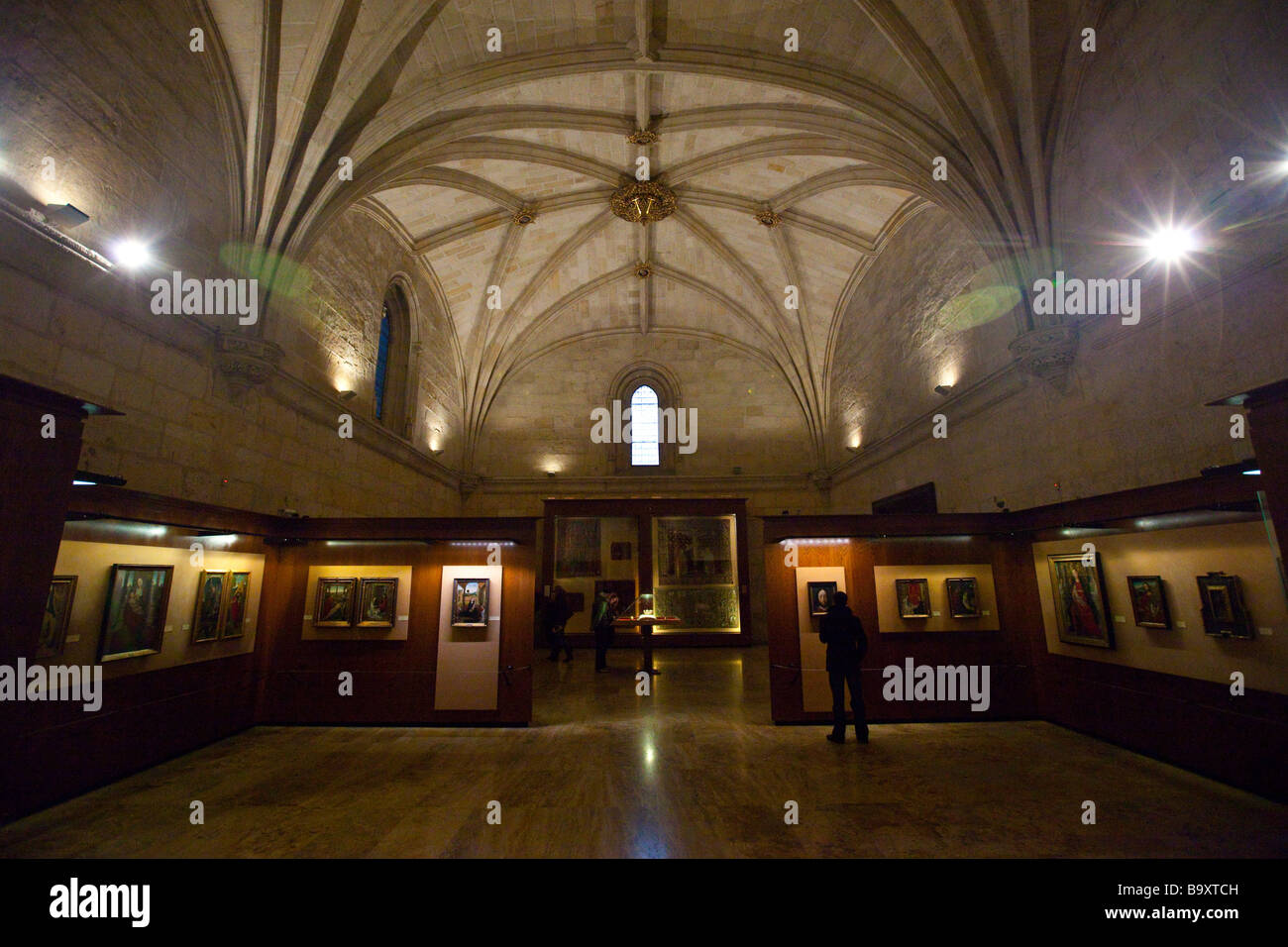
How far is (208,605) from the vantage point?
6.07 metres

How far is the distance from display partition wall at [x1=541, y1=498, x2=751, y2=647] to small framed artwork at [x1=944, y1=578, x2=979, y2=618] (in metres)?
8.09

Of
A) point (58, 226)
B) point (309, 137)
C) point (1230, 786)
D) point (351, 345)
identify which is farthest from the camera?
point (351, 345)

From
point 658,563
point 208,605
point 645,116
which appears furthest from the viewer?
point 658,563

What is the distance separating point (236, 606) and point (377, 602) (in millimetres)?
1523

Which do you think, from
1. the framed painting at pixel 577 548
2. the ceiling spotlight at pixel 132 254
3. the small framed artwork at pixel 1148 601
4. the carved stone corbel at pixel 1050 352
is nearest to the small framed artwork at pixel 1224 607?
the small framed artwork at pixel 1148 601

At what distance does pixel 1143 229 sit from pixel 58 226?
439 inches

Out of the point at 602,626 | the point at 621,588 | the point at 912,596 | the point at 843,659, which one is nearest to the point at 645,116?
the point at 912,596

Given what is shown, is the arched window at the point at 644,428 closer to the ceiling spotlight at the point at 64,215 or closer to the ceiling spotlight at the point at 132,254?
the ceiling spotlight at the point at 132,254

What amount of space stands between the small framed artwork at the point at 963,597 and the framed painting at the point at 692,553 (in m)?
8.24

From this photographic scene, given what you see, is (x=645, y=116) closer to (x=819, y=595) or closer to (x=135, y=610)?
(x=819, y=595)

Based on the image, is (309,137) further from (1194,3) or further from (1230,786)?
(1230,786)

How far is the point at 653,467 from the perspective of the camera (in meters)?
17.7

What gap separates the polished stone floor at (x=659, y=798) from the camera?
3.68 meters
